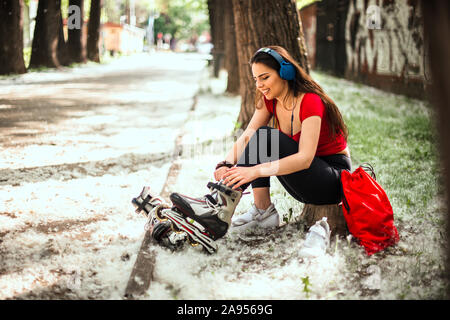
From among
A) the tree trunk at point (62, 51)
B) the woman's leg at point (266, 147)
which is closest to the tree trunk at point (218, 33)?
the tree trunk at point (62, 51)

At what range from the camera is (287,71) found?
2959mm

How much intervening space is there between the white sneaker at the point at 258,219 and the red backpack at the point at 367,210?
629mm

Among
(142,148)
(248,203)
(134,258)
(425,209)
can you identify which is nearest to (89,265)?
(134,258)

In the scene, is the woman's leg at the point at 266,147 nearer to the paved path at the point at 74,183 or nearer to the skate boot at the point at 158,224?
the skate boot at the point at 158,224

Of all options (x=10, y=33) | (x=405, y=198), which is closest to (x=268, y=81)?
(x=405, y=198)

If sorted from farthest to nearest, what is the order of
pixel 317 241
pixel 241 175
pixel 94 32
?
pixel 94 32 < pixel 317 241 < pixel 241 175

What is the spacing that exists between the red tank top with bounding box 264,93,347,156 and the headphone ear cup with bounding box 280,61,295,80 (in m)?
0.17

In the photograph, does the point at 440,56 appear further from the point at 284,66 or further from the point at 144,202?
the point at 144,202

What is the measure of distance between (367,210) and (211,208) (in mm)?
1055

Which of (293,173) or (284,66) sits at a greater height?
(284,66)

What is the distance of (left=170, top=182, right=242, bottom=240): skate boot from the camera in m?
2.96

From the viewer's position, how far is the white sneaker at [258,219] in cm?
352

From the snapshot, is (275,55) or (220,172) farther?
(220,172)
